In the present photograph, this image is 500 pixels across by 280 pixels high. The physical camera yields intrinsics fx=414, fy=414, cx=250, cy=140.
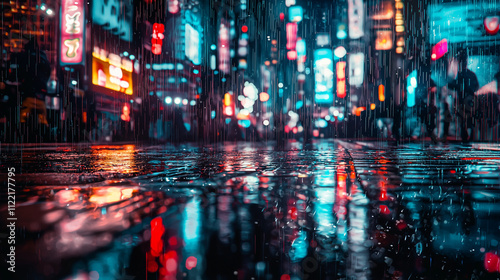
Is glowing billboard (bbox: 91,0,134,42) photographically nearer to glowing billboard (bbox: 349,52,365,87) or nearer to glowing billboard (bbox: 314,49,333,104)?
glowing billboard (bbox: 314,49,333,104)

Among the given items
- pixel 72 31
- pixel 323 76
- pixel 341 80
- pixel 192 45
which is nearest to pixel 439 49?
pixel 341 80

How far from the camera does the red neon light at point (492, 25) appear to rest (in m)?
30.5

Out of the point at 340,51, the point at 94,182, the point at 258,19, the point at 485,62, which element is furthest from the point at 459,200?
the point at 258,19

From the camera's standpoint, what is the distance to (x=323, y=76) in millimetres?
53156

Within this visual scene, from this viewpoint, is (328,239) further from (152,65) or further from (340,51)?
(340,51)

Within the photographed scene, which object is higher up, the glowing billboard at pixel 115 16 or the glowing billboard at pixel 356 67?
the glowing billboard at pixel 115 16

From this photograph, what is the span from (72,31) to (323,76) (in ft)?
108

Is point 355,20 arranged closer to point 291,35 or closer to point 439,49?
point 291,35

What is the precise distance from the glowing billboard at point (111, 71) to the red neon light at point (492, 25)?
29.5 m

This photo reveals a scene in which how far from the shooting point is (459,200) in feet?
14.1

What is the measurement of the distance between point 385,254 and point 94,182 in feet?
14.5

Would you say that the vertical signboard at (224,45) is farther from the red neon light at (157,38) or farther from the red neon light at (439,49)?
the red neon light at (439,49)

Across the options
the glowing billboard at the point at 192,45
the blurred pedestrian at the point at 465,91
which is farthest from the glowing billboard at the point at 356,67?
the blurred pedestrian at the point at 465,91

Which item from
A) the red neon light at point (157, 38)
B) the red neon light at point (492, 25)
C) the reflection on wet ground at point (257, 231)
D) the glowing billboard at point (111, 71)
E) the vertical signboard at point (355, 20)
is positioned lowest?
the reflection on wet ground at point (257, 231)
